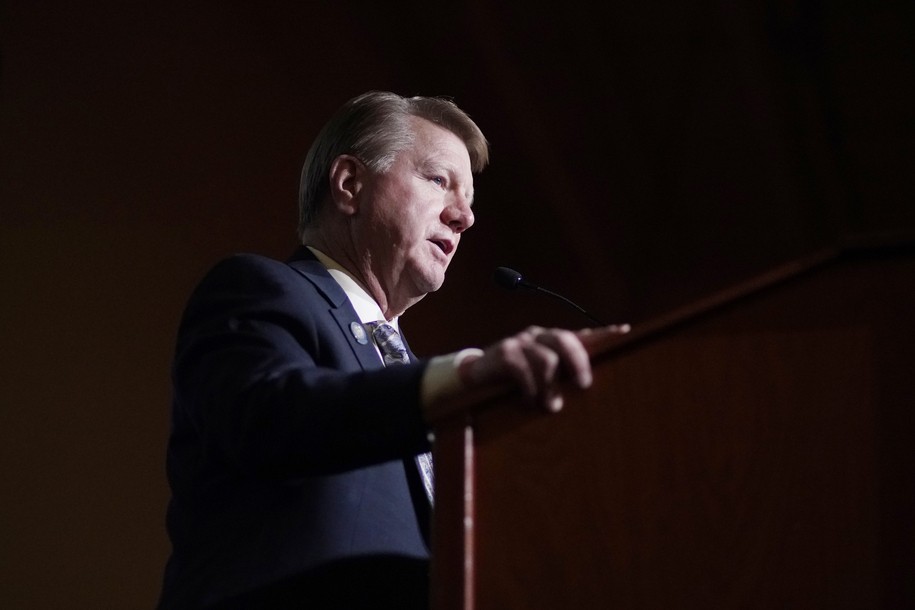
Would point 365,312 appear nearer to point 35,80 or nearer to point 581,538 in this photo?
point 581,538

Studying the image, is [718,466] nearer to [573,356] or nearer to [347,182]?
[573,356]

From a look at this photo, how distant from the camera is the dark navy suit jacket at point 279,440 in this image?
1063 millimetres

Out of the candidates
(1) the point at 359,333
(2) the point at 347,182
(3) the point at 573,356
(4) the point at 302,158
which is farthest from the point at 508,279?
(4) the point at 302,158

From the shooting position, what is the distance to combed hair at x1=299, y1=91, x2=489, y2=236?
75.7 inches

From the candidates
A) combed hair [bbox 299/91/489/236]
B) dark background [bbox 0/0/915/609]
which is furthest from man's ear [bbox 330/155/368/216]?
dark background [bbox 0/0/915/609]

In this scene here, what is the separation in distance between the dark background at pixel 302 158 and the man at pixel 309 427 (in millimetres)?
1171

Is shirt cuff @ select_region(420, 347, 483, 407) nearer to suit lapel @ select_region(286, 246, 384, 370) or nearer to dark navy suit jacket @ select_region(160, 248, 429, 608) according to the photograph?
dark navy suit jacket @ select_region(160, 248, 429, 608)

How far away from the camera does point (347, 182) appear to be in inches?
74.6

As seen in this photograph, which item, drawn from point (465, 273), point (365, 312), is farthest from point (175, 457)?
point (465, 273)

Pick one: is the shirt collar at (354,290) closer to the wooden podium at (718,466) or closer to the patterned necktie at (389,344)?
the patterned necktie at (389,344)

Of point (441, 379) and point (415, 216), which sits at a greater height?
point (415, 216)

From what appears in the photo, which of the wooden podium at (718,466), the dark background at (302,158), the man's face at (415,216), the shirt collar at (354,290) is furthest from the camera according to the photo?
the dark background at (302,158)

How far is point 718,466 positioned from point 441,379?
0.86 feet

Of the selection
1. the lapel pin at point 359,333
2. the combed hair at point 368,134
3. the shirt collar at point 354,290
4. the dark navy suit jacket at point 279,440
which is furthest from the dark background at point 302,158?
the lapel pin at point 359,333
